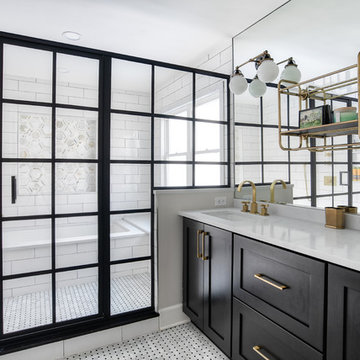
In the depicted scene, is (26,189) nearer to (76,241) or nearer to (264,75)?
(76,241)

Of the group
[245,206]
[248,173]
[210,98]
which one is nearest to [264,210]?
[245,206]

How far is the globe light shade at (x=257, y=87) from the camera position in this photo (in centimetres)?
214

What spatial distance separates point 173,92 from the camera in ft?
7.68

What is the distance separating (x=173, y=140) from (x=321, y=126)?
3.92ft

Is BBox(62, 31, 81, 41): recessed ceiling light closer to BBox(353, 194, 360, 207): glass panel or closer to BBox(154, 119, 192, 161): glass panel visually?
BBox(154, 119, 192, 161): glass panel

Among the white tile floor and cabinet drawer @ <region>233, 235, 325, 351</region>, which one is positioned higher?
cabinet drawer @ <region>233, 235, 325, 351</region>

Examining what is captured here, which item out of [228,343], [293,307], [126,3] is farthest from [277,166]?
[126,3]

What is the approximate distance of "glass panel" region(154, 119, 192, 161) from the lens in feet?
7.45

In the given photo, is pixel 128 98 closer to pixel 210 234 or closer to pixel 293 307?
pixel 210 234

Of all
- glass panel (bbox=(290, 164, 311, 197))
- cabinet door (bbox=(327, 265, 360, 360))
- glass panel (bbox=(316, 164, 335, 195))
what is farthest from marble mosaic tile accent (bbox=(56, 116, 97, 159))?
cabinet door (bbox=(327, 265, 360, 360))

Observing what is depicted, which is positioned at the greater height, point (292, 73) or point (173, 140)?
point (292, 73)

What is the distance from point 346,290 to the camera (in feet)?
3.30

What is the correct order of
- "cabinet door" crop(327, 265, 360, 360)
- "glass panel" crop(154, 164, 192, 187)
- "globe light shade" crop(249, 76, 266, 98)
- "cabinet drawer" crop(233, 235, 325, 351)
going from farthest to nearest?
"glass panel" crop(154, 164, 192, 187) < "globe light shade" crop(249, 76, 266, 98) < "cabinet drawer" crop(233, 235, 325, 351) < "cabinet door" crop(327, 265, 360, 360)

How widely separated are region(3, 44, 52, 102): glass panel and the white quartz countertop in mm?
1436
